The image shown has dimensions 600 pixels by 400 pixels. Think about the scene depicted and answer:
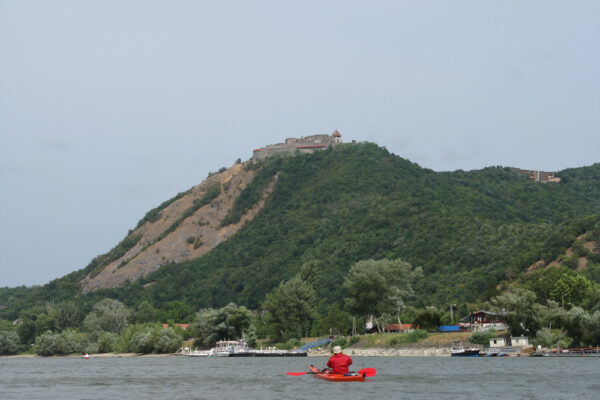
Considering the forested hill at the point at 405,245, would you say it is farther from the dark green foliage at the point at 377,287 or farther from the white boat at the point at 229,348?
the white boat at the point at 229,348

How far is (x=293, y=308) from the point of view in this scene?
11244 centimetres

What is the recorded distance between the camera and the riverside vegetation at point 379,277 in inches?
4018

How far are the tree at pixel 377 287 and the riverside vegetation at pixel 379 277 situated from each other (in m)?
0.18

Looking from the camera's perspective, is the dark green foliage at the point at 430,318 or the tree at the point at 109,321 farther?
the tree at the point at 109,321

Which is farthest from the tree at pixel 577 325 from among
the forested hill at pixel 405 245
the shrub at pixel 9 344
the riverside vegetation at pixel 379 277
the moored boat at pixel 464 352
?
the shrub at pixel 9 344

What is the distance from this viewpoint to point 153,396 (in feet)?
148

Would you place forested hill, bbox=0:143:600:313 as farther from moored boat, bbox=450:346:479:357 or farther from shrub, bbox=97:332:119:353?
shrub, bbox=97:332:119:353

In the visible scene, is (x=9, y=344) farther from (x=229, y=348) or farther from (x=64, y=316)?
(x=229, y=348)

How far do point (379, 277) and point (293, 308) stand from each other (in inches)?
625

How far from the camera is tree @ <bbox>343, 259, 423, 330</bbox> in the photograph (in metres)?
104

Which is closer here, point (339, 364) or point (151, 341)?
point (339, 364)

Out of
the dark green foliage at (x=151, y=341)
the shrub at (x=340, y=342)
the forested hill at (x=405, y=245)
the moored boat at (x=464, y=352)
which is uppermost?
the forested hill at (x=405, y=245)

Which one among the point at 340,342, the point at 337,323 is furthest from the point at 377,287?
the point at 337,323

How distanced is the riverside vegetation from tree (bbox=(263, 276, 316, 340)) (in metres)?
0.20
